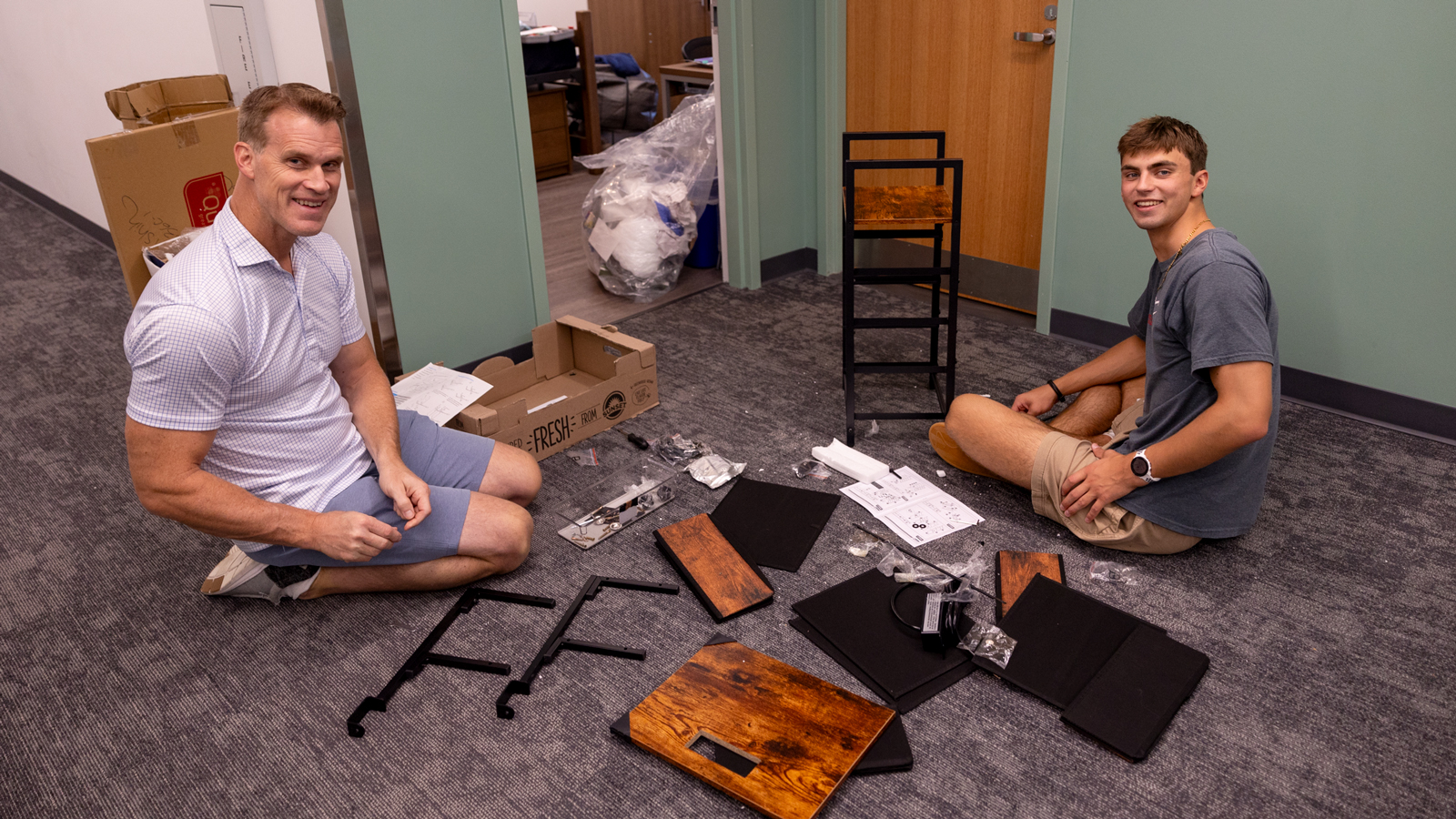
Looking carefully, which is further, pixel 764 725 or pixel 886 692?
pixel 886 692

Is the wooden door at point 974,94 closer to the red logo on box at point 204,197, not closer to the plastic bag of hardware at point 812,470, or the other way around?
the plastic bag of hardware at point 812,470

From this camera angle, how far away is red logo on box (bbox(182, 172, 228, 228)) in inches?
105

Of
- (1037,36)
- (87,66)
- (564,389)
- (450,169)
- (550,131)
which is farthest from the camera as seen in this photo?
(550,131)

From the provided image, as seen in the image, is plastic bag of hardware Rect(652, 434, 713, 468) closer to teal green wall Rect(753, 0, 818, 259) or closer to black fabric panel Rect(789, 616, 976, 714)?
black fabric panel Rect(789, 616, 976, 714)

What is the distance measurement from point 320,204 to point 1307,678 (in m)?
2.06

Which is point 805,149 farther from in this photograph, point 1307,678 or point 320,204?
point 1307,678

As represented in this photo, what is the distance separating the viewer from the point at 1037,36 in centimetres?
313

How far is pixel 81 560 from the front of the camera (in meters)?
2.31

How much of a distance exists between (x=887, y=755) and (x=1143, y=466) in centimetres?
84

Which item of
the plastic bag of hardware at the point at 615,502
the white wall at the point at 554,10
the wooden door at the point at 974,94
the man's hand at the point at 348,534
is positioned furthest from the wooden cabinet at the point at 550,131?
the man's hand at the point at 348,534

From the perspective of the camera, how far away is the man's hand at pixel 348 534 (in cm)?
186

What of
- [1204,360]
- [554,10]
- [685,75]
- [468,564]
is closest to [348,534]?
[468,564]

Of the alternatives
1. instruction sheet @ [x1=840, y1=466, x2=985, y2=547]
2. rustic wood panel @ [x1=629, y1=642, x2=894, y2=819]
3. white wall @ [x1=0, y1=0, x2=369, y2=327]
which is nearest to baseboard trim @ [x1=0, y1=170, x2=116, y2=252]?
white wall @ [x1=0, y1=0, x2=369, y2=327]

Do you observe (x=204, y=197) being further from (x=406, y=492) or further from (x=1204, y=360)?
(x=1204, y=360)
